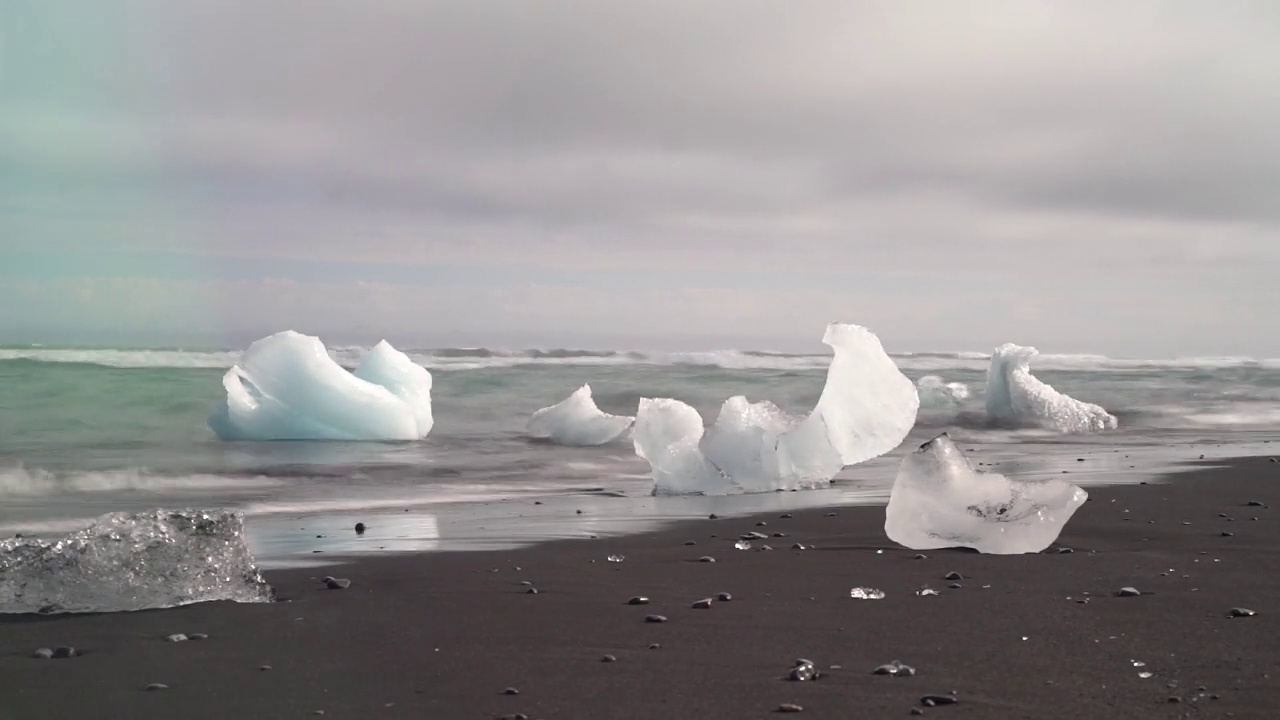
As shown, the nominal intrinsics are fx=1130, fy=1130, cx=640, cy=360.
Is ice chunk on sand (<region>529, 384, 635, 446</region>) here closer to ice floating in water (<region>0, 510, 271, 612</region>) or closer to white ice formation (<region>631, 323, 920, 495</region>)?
white ice formation (<region>631, 323, 920, 495</region>)

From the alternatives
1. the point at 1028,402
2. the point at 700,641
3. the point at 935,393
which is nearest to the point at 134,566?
the point at 700,641

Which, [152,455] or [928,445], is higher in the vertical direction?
[928,445]

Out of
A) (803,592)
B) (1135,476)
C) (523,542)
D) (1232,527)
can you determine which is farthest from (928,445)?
(1135,476)

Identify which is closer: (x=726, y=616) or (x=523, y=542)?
(x=726, y=616)

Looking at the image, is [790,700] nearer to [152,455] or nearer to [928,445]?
[928,445]

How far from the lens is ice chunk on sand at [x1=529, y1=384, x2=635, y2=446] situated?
1467cm

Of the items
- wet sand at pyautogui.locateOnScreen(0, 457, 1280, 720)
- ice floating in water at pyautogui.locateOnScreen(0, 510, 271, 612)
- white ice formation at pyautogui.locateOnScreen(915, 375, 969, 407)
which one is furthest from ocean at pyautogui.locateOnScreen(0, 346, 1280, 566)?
wet sand at pyautogui.locateOnScreen(0, 457, 1280, 720)

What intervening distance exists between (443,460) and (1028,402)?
978 centimetres

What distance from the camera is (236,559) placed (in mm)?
4715

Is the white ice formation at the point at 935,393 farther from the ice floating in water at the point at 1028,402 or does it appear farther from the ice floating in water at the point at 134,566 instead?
the ice floating in water at the point at 134,566

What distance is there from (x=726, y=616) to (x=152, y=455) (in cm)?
1098

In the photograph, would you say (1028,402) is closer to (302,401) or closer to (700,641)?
(302,401)

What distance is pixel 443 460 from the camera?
1287 centimetres

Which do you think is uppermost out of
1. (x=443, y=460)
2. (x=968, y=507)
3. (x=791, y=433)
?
(x=968, y=507)
